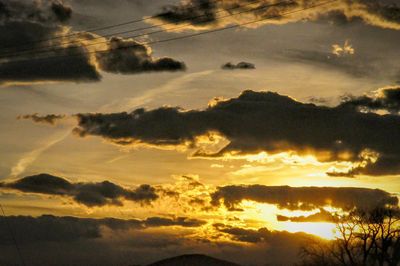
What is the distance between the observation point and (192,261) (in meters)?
156

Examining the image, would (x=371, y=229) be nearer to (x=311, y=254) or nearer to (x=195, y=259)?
(x=311, y=254)

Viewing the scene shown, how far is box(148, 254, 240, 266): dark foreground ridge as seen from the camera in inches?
5994

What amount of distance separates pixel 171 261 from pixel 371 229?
50.7 meters

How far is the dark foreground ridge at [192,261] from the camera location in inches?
5994

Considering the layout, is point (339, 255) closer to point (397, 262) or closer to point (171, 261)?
point (397, 262)

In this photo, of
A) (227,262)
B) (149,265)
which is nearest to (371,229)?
(227,262)

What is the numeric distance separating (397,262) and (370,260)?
5.49m

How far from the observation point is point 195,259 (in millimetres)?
156500

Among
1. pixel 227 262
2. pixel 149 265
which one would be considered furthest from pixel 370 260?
pixel 149 265

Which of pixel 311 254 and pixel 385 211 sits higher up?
pixel 385 211

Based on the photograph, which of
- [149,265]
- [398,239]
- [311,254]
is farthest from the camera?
[149,265]

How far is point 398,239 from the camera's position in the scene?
125 metres

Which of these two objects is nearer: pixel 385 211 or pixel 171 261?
pixel 385 211

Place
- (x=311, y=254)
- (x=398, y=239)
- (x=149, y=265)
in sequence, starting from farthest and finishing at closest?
(x=149, y=265), (x=311, y=254), (x=398, y=239)
